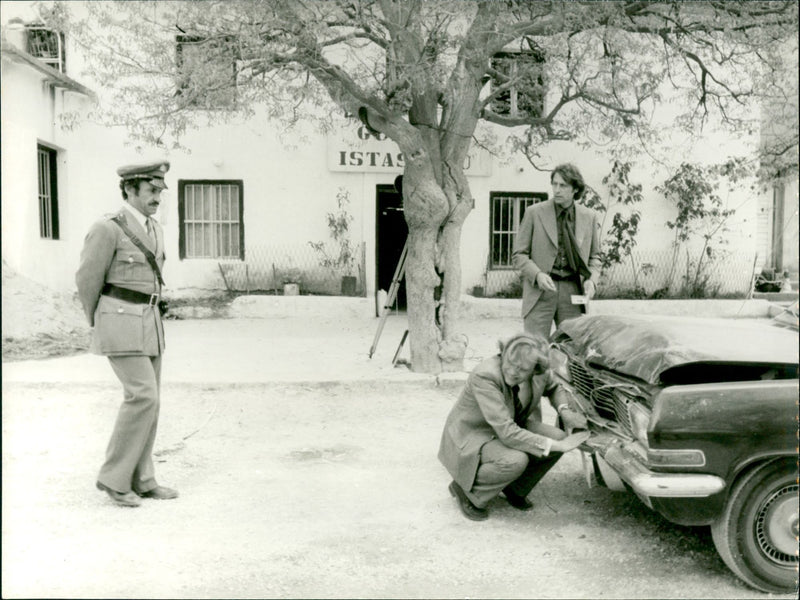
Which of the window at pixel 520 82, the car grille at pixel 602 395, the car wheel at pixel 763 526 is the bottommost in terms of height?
the car wheel at pixel 763 526

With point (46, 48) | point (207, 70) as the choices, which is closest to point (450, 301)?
point (207, 70)

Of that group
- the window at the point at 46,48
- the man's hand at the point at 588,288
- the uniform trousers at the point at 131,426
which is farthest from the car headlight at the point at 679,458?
the window at the point at 46,48

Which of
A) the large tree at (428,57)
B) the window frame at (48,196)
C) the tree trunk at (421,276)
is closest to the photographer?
the large tree at (428,57)

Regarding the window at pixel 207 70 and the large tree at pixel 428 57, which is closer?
the large tree at pixel 428 57

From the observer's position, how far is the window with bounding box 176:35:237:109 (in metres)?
8.05

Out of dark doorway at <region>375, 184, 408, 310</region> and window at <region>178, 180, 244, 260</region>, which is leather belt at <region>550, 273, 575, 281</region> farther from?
window at <region>178, 180, 244, 260</region>

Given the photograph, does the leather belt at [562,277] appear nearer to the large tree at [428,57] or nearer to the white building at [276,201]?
the large tree at [428,57]

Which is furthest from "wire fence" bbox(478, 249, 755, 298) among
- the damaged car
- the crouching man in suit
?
the damaged car

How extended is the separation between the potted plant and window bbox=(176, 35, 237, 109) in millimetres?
5653

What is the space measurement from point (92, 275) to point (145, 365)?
Result: 601 millimetres

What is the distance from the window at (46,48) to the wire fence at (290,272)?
444 centimetres

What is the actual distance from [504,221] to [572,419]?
10.7m

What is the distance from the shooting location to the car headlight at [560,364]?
4.75m

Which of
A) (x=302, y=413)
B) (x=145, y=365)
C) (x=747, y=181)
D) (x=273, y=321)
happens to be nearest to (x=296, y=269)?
(x=273, y=321)
